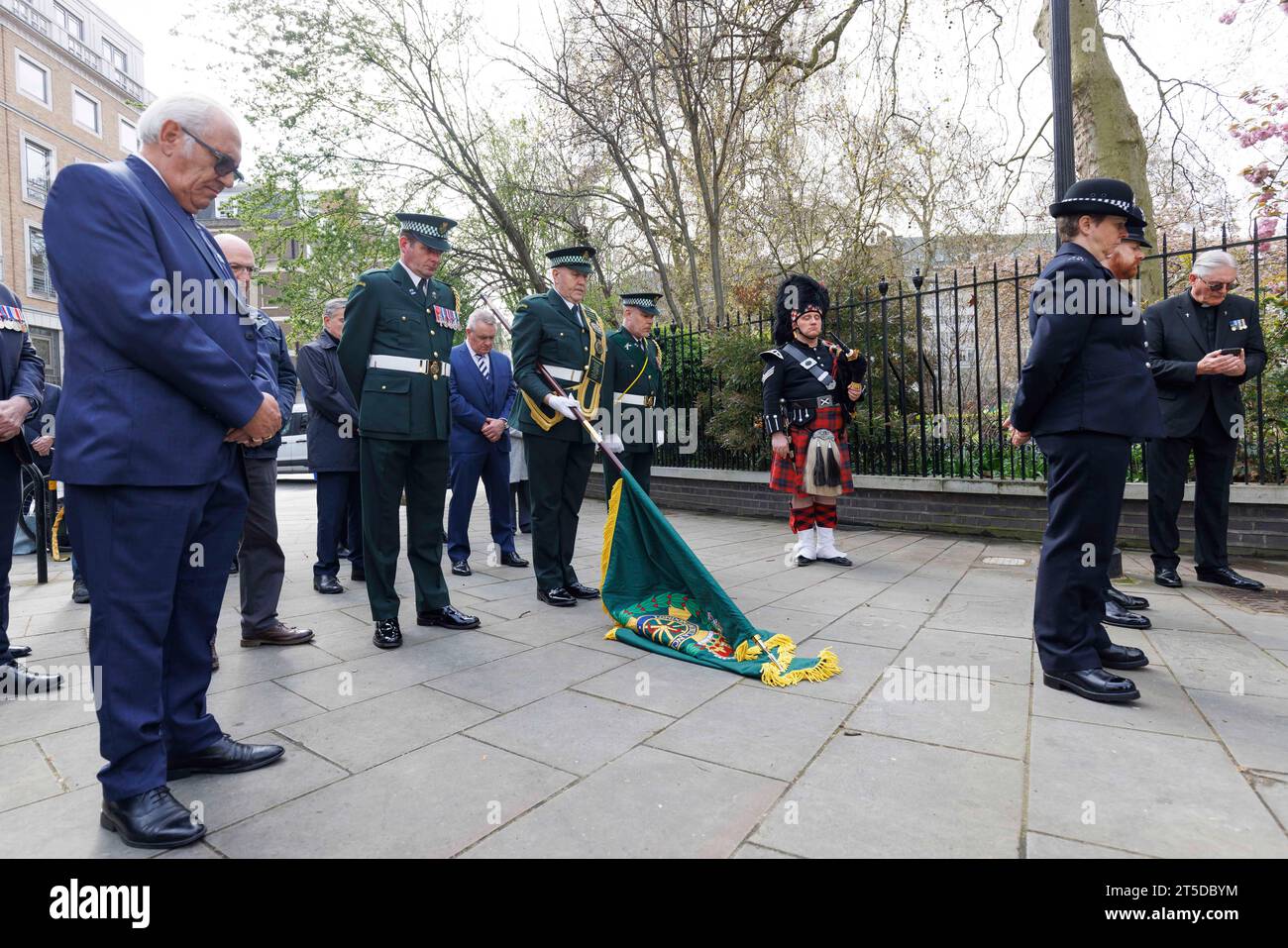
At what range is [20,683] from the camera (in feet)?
10.4

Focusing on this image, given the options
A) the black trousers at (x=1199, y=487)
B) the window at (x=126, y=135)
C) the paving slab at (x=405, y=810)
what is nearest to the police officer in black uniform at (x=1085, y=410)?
the paving slab at (x=405, y=810)

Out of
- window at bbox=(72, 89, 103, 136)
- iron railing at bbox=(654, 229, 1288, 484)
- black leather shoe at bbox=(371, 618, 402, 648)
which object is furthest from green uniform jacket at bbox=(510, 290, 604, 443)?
window at bbox=(72, 89, 103, 136)

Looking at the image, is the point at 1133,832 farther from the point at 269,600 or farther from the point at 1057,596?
the point at 269,600

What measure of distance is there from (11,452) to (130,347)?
1885 millimetres

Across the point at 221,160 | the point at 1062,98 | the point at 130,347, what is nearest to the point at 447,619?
the point at 130,347

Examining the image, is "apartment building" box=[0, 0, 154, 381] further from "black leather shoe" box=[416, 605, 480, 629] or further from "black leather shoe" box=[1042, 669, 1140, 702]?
"black leather shoe" box=[1042, 669, 1140, 702]

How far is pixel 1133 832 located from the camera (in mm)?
1903

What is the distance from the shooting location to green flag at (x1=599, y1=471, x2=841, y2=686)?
325 cm

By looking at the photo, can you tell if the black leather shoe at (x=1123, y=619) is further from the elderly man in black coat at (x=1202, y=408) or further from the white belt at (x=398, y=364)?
the white belt at (x=398, y=364)

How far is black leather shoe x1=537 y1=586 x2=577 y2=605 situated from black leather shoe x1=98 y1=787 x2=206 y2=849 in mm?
2742

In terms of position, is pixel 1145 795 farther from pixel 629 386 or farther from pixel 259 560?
pixel 629 386

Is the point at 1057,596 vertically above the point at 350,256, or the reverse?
the point at 350,256
